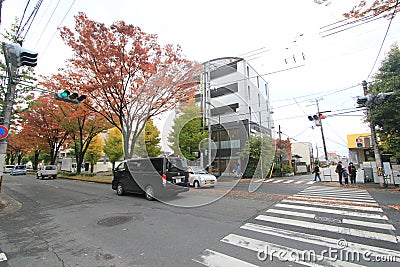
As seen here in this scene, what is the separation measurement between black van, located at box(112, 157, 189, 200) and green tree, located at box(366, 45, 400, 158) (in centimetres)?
1211

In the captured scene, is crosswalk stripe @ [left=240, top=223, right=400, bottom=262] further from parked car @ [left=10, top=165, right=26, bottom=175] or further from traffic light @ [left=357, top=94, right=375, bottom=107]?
parked car @ [left=10, top=165, right=26, bottom=175]

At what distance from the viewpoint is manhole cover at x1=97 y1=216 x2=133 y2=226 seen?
5371 millimetres

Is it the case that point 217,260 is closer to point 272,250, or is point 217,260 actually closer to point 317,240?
Answer: point 272,250

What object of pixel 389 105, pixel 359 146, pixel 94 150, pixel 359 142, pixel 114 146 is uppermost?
pixel 389 105

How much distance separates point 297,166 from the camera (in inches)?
1248

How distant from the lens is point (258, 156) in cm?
Result: 2044

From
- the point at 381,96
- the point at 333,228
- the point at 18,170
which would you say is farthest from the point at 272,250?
the point at 18,170

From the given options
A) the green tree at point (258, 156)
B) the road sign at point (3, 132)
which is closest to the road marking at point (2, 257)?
the road sign at point (3, 132)

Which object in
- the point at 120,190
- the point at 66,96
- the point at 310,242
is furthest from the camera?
the point at 120,190

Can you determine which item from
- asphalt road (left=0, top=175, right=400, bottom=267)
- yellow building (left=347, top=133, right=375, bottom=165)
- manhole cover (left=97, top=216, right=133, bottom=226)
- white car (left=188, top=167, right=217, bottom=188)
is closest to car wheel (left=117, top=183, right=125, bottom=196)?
asphalt road (left=0, top=175, right=400, bottom=267)

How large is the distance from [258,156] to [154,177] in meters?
14.6

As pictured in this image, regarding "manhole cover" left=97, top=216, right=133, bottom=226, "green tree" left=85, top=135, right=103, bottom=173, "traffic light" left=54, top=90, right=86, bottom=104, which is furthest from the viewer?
"green tree" left=85, top=135, right=103, bottom=173

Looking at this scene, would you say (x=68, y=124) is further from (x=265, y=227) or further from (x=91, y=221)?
(x=265, y=227)

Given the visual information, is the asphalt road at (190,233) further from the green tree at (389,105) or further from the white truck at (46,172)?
the white truck at (46,172)
